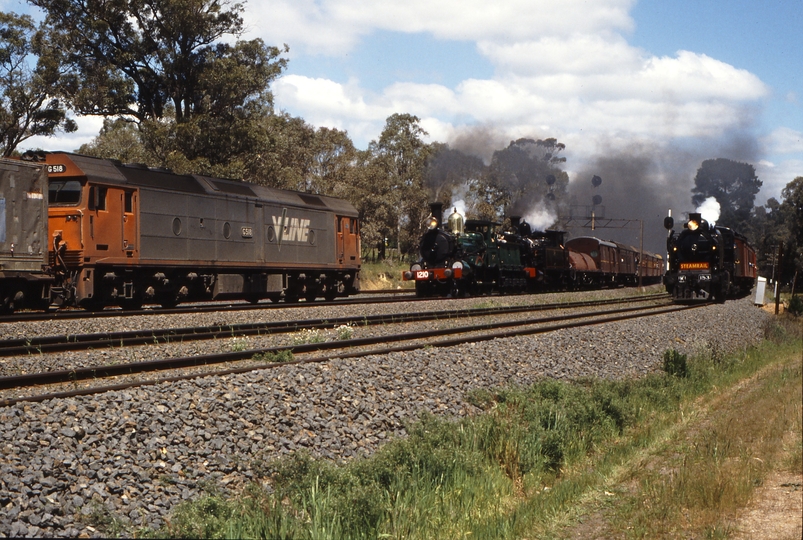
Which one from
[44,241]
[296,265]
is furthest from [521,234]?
[44,241]

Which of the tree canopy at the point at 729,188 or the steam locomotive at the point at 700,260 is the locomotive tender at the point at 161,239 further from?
the tree canopy at the point at 729,188

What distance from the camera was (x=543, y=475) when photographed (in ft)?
27.0

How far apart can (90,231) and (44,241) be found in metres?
1.09

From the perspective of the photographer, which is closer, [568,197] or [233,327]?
[233,327]

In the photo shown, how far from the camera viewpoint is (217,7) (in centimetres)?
3888

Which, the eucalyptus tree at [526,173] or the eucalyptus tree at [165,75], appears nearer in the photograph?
the eucalyptus tree at [165,75]

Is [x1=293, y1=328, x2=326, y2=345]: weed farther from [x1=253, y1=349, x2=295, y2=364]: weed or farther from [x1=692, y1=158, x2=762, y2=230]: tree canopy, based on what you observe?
[x1=692, y1=158, x2=762, y2=230]: tree canopy

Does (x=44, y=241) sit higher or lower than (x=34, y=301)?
higher

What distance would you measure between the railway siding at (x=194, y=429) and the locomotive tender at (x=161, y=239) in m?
10.1

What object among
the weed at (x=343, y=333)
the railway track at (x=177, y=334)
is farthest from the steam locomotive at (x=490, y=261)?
the weed at (x=343, y=333)

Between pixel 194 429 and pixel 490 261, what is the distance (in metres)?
25.8

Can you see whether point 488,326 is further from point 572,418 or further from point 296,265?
point 296,265

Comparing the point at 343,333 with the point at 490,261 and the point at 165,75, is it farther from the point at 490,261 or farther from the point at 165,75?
the point at 165,75

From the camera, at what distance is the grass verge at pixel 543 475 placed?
505 centimetres
